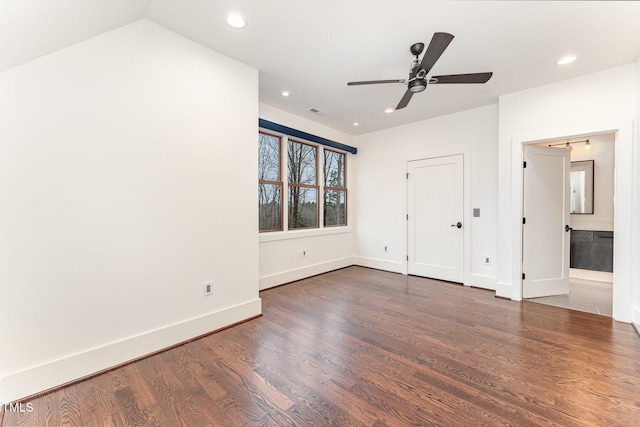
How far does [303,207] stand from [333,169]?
3.85ft

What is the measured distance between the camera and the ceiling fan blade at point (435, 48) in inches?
73.7

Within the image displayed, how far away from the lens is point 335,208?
5.37m

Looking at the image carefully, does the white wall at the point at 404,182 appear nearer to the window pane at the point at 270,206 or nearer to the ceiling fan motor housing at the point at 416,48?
the window pane at the point at 270,206

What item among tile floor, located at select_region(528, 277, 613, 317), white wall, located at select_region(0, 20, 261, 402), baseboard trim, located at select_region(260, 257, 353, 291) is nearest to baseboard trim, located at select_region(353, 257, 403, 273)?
baseboard trim, located at select_region(260, 257, 353, 291)

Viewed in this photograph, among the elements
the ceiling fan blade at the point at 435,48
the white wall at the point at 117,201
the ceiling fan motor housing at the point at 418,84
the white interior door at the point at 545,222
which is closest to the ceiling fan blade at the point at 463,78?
the ceiling fan motor housing at the point at 418,84

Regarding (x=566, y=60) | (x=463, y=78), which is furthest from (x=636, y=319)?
(x=463, y=78)

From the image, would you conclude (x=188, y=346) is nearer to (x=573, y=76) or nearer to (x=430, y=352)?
(x=430, y=352)

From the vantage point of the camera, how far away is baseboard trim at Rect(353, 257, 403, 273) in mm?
4949

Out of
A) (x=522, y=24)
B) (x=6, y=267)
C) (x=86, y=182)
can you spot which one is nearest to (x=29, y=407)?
(x=6, y=267)

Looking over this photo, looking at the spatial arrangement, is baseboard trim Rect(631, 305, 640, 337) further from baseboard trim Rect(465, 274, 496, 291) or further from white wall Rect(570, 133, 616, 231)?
white wall Rect(570, 133, 616, 231)

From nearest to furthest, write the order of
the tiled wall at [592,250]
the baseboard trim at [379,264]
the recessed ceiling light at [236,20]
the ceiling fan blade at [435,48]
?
the ceiling fan blade at [435,48]
the recessed ceiling light at [236,20]
the tiled wall at [592,250]
the baseboard trim at [379,264]

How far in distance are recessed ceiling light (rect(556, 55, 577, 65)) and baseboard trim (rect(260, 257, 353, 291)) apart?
4188 millimetres

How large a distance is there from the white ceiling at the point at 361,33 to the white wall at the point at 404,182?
942 millimetres

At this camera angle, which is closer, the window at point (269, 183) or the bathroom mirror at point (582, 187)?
the window at point (269, 183)
